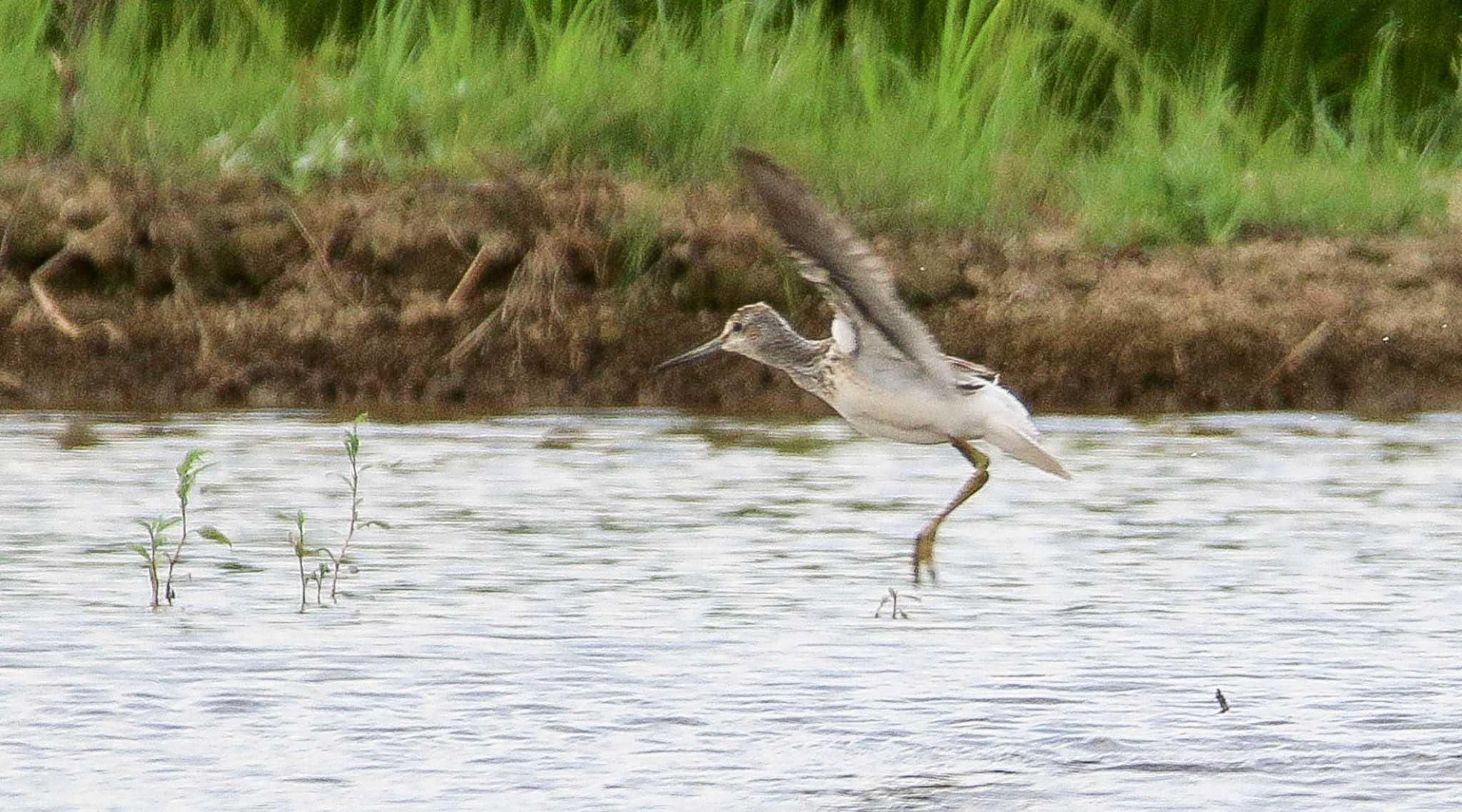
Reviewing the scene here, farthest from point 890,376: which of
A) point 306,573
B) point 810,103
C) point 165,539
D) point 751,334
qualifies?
point 810,103

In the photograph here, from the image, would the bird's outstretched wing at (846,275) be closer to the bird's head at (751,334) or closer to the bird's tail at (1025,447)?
the bird's tail at (1025,447)

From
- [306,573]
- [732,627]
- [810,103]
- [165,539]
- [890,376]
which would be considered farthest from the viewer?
[810,103]

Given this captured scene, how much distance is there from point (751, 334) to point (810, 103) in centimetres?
381

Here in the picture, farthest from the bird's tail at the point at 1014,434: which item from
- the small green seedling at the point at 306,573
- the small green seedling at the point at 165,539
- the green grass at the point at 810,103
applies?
the green grass at the point at 810,103

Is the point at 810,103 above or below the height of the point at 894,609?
above

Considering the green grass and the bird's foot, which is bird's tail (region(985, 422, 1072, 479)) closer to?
the bird's foot

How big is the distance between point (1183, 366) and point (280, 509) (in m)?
4.27

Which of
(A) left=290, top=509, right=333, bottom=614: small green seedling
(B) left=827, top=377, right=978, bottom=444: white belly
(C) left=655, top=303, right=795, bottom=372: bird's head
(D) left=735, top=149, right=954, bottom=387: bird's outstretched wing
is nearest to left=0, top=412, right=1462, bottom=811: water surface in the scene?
(A) left=290, top=509, right=333, bottom=614: small green seedling

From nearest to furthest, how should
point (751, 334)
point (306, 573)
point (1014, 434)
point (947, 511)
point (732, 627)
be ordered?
point (732, 627)
point (306, 573)
point (1014, 434)
point (947, 511)
point (751, 334)

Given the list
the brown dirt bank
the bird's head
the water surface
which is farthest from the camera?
the brown dirt bank

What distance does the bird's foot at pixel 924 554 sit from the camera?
23.7ft

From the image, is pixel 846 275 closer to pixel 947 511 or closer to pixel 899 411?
pixel 899 411

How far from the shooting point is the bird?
672cm

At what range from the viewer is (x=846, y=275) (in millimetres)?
6512
